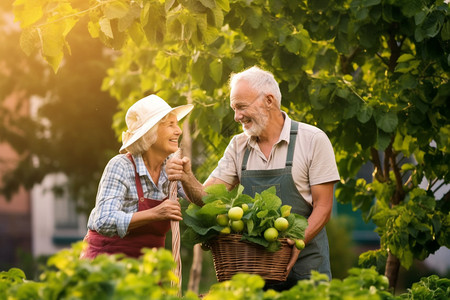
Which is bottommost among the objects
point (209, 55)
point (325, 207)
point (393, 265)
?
point (393, 265)

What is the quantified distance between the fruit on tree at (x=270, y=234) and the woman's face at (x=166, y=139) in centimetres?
72

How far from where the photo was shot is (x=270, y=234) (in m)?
3.49

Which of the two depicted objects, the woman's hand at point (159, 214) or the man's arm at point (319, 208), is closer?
the woman's hand at point (159, 214)

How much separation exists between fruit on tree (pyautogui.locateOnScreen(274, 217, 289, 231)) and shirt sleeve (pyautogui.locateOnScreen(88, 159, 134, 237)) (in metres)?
0.65

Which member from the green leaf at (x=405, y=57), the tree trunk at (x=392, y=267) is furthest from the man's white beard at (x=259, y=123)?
→ the tree trunk at (x=392, y=267)

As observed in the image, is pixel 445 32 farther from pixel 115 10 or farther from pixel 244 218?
pixel 244 218

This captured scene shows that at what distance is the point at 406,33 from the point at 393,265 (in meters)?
1.72

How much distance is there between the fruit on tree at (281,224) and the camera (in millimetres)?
3523

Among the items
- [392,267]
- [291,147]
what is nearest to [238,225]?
[291,147]

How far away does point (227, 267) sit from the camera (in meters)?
Result: 3.61

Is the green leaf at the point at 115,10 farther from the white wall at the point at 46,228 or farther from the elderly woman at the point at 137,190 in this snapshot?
the white wall at the point at 46,228

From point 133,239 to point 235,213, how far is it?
62 centimetres

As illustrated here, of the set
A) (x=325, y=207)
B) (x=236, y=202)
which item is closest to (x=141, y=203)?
(x=236, y=202)

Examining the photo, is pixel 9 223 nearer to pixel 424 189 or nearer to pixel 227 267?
pixel 424 189
